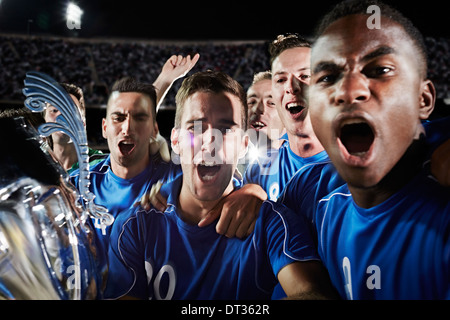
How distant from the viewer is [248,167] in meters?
1.34

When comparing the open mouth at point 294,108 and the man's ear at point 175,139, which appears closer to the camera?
the open mouth at point 294,108

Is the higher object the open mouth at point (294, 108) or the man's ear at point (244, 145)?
the open mouth at point (294, 108)

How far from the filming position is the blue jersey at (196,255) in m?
1.21

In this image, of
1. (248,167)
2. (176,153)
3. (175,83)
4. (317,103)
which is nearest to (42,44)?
(175,83)

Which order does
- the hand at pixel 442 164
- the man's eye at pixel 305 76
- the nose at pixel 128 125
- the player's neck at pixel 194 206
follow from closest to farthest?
the hand at pixel 442 164, the man's eye at pixel 305 76, the player's neck at pixel 194 206, the nose at pixel 128 125

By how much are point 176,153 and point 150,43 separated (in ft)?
1.85

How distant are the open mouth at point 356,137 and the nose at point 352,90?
2.7 inches

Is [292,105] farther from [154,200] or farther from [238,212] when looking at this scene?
[154,200]

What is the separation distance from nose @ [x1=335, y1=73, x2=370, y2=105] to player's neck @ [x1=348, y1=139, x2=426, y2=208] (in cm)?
21

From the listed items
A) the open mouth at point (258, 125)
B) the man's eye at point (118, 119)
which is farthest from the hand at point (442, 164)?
the man's eye at point (118, 119)

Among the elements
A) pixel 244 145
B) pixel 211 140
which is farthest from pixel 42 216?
pixel 244 145

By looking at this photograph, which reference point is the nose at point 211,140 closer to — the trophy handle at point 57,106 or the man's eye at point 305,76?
the man's eye at point 305,76

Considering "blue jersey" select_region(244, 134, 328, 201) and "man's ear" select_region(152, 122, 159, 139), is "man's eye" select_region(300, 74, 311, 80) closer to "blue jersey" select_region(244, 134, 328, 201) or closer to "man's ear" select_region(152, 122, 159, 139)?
"blue jersey" select_region(244, 134, 328, 201)

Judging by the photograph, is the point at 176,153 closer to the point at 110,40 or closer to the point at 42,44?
the point at 110,40
